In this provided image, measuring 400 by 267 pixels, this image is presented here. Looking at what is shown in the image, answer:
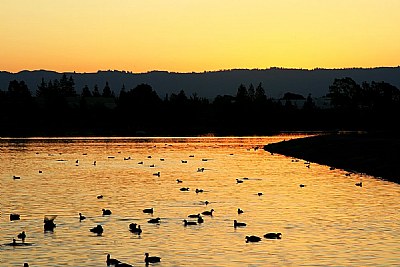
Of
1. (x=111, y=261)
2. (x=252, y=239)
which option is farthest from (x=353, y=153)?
(x=111, y=261)

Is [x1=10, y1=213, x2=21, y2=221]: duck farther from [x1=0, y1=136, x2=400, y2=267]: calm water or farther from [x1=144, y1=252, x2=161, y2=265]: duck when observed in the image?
[x1=144, y1=252, x2=161, y2=265]: duck

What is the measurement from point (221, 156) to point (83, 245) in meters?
90.1

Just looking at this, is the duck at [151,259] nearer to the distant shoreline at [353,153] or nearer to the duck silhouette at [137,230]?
the duck silhouette at [137,230]

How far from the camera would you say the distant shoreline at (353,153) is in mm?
94356

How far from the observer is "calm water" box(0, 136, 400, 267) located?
3938 centimetres

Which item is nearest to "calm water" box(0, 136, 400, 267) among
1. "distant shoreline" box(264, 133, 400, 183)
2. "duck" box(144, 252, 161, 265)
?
"duck" box(144, 252, 161, 265)

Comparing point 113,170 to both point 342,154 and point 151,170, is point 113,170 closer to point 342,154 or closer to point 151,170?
point 151,170

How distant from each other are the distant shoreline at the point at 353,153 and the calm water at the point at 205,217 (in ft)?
14.2

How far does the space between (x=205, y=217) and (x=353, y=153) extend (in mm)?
66206

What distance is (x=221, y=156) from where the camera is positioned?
432ft

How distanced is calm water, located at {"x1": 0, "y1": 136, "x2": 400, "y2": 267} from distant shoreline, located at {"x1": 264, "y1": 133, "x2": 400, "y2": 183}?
4.33m

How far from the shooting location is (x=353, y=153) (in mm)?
115875

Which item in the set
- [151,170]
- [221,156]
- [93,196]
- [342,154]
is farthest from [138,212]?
[221,156]

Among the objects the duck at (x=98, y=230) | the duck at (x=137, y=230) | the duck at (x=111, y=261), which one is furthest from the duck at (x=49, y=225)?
the duck at (x=111, y=261)
